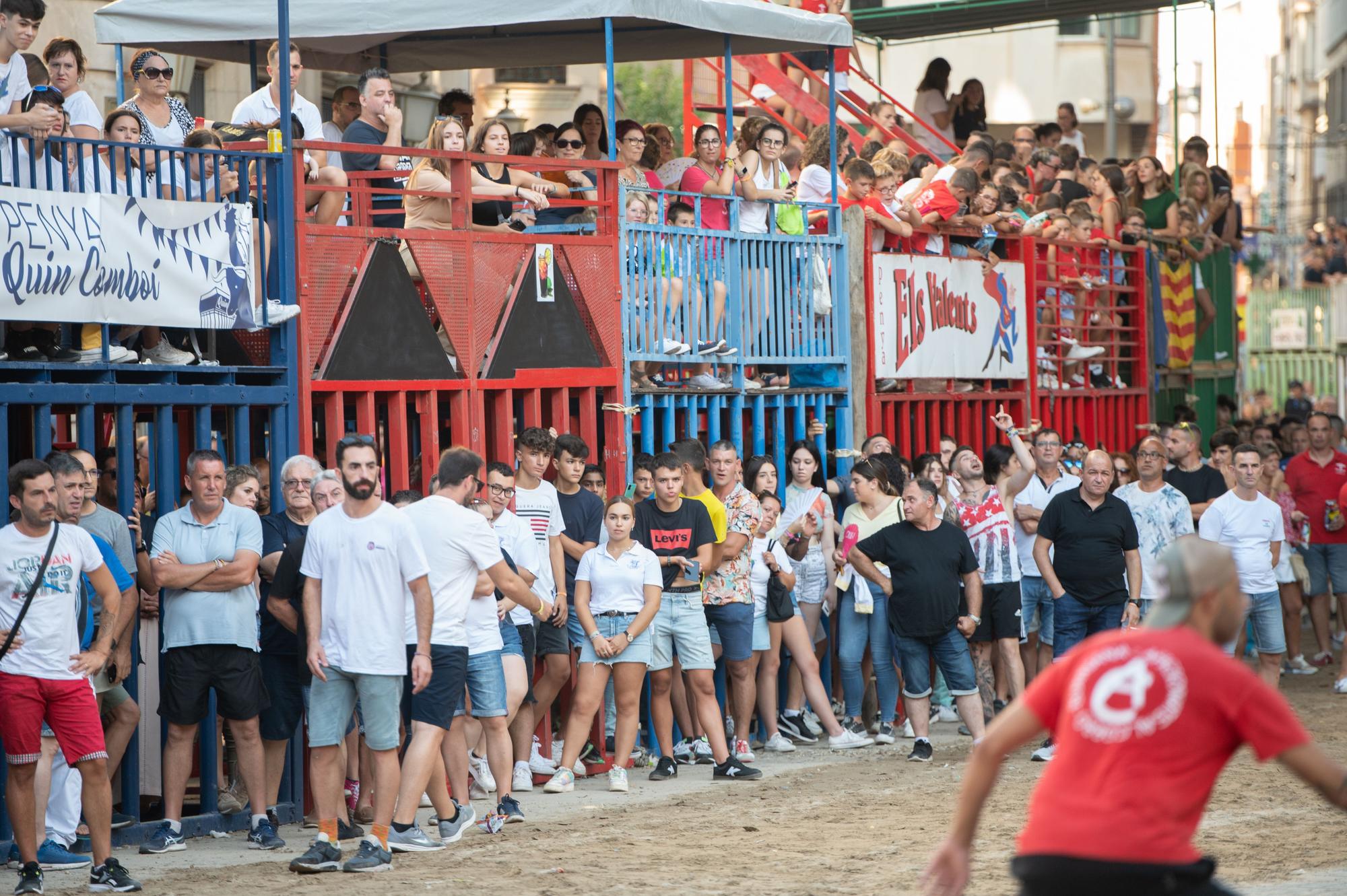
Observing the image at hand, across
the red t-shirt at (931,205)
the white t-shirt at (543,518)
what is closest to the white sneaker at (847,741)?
the white t-shirt at (543,518)

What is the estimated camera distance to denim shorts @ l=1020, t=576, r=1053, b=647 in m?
13.9

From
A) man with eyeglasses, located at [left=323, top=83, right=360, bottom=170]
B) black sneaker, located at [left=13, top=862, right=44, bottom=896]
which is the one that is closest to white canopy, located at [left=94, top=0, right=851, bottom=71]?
man with eyeglasses, located at [left=323, top=83, right=360, bottom=170]

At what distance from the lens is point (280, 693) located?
9875mm

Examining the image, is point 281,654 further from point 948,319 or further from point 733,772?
point 948,319

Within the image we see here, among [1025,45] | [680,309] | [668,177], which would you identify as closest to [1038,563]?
[680,309]

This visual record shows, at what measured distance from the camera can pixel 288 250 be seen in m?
10.7

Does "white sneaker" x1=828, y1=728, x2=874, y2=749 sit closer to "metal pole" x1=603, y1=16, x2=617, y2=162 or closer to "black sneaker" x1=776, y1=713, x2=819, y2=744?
"black sneaker" x1=776, y1=713, x2=819, y2=744

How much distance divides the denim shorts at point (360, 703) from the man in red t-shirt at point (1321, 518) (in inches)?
423

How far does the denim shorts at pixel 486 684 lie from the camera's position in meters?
9.85

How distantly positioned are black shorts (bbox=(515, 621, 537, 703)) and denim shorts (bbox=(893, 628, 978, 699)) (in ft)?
8.47

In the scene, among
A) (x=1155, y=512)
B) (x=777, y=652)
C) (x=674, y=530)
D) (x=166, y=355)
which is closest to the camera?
(x=166, y=355)

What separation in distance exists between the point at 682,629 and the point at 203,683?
323 centimetres

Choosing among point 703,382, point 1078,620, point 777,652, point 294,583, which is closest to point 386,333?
point 294,583

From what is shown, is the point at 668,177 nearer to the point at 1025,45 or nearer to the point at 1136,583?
the point at 1136,583
